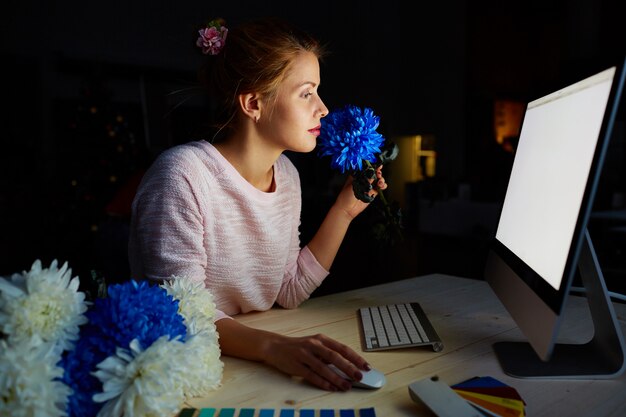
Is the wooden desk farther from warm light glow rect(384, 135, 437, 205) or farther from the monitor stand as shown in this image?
warm light glow rect(384, 135, 437, 205)

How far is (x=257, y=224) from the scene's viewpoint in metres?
1.23

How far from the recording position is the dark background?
14.8ft

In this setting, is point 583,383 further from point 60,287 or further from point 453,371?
point 60,287

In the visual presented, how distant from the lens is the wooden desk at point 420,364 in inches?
27.9

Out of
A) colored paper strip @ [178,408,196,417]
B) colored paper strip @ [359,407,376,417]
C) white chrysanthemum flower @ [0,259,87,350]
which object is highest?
white chrysanthemum flower @ [0,259,87,350]

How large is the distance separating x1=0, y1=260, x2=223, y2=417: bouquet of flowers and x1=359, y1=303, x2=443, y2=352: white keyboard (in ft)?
1.29

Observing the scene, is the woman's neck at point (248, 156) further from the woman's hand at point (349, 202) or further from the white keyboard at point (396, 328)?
the white keyboard at point (396, 328)

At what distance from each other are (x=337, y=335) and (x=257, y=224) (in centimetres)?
35

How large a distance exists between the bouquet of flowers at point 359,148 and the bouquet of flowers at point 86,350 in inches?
22.6

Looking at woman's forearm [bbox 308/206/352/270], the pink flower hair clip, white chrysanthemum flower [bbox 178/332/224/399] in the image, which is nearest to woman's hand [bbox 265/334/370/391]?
white chrysanthemum flower [bbox 178/332/224/399]

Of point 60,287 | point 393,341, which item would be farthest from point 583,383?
point 60,287

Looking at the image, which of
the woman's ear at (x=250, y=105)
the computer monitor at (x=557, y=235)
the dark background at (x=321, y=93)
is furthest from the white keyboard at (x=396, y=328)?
the dark background at (x=321, y=93)

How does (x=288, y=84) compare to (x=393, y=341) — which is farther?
(x=288, y=84)

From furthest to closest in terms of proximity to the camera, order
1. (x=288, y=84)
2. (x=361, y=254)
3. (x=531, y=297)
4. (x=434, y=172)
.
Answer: (x=434, y=172)
(x=361, y=254)
(x=288, y=84)
(x=531, y=297)
